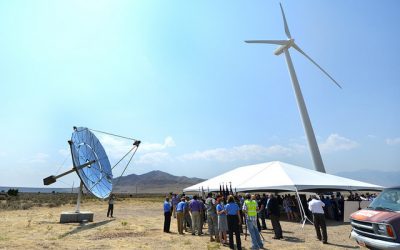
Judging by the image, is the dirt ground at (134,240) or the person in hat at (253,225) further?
the dirt ground at (134,240)

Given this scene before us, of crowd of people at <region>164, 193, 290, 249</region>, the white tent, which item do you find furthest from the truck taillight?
the white tent

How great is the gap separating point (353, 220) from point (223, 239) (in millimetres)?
5461

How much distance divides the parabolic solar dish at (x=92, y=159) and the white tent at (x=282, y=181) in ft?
26.9

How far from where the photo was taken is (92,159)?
23562 mm

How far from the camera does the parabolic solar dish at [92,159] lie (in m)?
20.9

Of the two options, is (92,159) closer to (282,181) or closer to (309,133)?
(282,181)

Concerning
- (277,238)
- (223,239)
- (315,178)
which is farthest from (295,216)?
(223,239)

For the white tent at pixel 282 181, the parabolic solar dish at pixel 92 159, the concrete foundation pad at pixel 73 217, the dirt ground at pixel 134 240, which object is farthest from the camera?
the parabolic solar dish at pixel 92 159

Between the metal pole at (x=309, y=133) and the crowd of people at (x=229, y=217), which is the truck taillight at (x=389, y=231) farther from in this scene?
the metal pole at (x=309, y=133)

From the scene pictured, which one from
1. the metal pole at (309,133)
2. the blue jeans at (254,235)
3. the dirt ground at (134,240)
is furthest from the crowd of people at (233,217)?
the metal pole at (309,133)

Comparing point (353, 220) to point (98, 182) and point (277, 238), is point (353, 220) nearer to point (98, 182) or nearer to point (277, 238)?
point (277, 238)

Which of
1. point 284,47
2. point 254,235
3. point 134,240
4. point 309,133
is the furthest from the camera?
point 284,47

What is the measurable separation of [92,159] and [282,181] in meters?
14.0

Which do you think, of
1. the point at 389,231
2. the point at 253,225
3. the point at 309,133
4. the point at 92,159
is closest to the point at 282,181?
the point at 253,225
